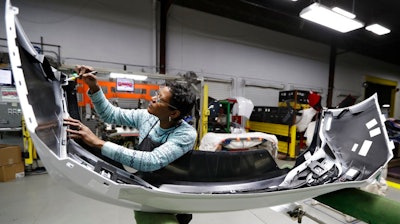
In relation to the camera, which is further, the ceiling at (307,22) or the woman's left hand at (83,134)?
the ceiling at (307,22)

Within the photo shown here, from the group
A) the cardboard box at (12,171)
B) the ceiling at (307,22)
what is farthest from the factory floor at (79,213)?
the ceiling at (307,22)

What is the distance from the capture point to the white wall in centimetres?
379

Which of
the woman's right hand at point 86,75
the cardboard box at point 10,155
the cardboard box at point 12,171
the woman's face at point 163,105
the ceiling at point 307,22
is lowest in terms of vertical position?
the cardboard box at point 12,171

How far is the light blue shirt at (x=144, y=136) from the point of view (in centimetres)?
95

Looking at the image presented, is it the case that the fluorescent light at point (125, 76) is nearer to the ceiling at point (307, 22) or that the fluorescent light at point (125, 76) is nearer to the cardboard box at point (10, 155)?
the cardboard box at point (10, 155)

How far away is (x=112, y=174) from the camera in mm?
933

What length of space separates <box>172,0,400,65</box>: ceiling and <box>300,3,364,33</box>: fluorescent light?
29.7 inches

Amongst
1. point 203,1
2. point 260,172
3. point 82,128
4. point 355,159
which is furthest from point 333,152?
point 203,1

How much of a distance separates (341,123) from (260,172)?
934 millimetres

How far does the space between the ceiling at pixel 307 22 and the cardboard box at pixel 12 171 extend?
482 cm

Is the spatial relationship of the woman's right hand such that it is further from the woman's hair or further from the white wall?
the white wall

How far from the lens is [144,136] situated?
51.7 inches

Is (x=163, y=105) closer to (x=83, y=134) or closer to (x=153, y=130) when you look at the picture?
(x=153, y=130)

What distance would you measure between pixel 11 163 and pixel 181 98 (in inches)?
138
